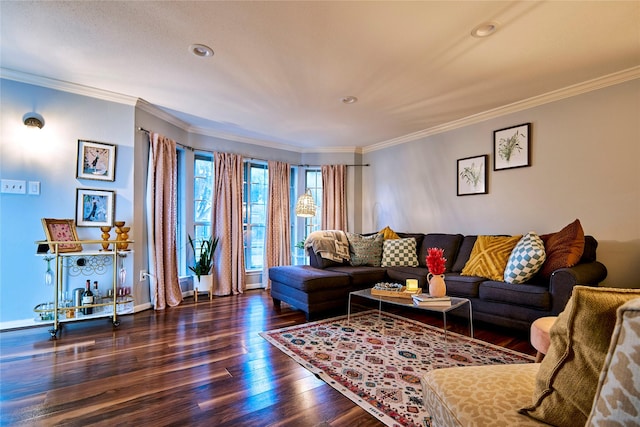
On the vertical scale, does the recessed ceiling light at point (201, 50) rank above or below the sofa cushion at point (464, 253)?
above

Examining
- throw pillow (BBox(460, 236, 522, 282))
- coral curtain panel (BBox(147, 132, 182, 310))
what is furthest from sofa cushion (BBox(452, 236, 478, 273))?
coral curtain panel (BBox(147, 132, 182, 310))

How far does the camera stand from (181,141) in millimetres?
4410

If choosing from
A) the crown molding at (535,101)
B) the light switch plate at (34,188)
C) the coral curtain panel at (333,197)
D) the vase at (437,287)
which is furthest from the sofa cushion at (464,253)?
the light switch plate at (34,188)

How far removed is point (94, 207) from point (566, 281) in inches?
180

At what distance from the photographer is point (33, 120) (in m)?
2.99

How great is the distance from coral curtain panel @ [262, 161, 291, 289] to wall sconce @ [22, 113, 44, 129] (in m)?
2.90

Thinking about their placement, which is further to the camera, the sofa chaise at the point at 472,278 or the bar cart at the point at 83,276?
the bar cart at the point at 83,276

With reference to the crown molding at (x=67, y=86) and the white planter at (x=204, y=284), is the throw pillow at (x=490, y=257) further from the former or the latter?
the crown molding at (x=67, y=86)

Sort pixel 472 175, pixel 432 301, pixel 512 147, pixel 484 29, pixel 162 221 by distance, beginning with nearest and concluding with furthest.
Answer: pixel 484 29
pixel 432 301
pixel 512 147
pixel 162 221
pixel 472 175

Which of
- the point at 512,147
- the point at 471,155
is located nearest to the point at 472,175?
the point at 471,155

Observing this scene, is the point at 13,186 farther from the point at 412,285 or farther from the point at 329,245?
the point at 412,285

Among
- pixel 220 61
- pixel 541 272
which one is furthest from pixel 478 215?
pixel 220 61

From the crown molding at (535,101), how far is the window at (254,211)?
240 centimetres

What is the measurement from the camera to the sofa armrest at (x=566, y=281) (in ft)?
8.04
